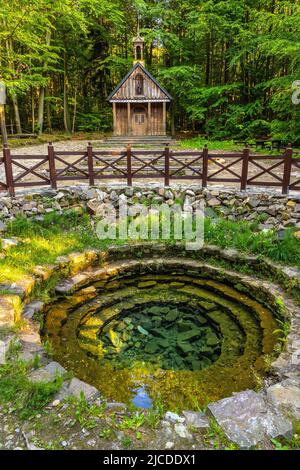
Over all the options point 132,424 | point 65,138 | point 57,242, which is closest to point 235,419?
point 132,424

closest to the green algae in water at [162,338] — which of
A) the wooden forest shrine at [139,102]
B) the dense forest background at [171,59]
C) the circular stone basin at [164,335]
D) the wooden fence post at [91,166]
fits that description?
the circular stone basin at [164,335]

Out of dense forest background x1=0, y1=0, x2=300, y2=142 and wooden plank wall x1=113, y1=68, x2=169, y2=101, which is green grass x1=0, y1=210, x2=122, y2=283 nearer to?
dense forest background x1=0, y1=0, x2=300, y2=142

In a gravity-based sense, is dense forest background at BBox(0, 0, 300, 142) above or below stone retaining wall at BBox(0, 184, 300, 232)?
above

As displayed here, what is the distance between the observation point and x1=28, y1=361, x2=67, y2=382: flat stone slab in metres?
4.12

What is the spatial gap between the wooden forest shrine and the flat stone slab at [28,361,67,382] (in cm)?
2017

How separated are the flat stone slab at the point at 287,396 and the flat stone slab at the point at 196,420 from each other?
2.99 ft

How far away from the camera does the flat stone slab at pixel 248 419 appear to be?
130 inches

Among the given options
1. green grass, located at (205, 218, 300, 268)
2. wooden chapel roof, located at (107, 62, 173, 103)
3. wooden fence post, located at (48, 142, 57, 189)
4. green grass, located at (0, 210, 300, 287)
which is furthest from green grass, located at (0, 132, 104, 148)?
green grass, located at (205, 218, 300, 268)

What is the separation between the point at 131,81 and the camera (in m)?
21.6

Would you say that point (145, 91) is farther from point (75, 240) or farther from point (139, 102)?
point (75, 240)

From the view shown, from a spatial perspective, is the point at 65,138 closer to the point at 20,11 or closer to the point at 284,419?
the point at 20,11

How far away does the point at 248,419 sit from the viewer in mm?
3520

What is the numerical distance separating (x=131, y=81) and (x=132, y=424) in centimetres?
2207

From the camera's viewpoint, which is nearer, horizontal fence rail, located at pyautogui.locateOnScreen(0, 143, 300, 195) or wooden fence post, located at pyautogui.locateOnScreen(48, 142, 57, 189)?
horizontal fence rail, located at pyautogui.locateOnScreen(0, 143, 300, 195)
